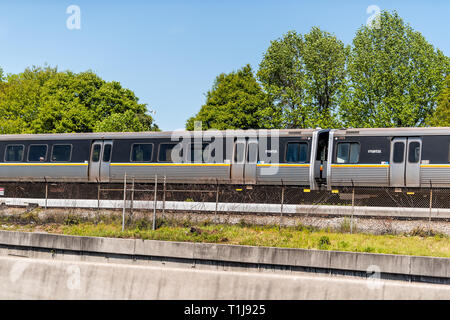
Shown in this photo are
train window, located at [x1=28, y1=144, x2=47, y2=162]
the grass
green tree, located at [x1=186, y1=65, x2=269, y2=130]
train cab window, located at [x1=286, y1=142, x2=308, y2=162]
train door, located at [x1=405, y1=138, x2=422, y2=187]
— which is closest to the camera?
the grass

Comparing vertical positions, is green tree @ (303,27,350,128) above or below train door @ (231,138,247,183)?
above

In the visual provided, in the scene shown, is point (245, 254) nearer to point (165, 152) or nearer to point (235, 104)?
point (165, 152)

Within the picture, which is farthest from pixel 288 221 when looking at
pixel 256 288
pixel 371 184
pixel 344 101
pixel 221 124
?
pixel 221 124

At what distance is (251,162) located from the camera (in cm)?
2383

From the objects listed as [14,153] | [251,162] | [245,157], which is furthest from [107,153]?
[251,162]

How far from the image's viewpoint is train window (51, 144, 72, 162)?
88.6 ft

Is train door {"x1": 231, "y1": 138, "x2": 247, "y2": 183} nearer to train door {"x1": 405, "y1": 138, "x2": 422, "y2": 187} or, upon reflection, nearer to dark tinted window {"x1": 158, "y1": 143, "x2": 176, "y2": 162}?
dark tinted window {"x1": 158, "y1": 143, "x2": 176, "y2": 162}

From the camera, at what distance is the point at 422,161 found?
2123 centimetres

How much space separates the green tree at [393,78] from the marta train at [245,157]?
732 inches

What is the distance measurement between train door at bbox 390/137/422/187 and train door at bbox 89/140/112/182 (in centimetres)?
1315

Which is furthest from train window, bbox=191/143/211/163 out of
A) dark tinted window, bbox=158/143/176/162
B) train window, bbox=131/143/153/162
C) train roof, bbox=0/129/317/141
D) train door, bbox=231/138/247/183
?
train window, bbox=131/143/153/162

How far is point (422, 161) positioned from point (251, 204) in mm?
7257

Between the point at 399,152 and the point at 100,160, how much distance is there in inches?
546
